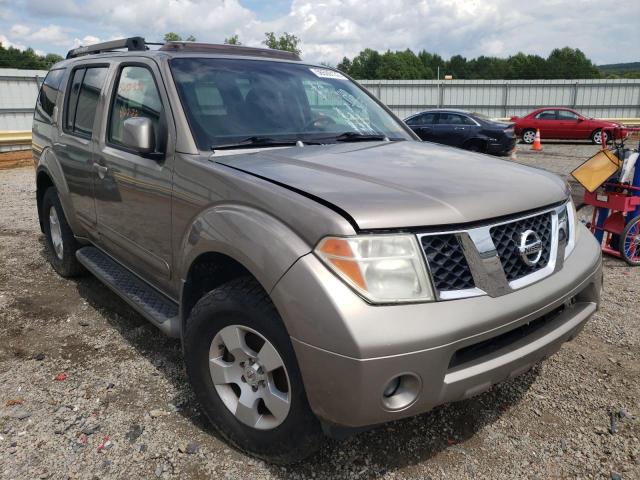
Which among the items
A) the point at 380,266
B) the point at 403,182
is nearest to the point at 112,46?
the point at 403,182

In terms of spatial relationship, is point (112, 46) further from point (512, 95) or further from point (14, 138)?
point (512, 95)

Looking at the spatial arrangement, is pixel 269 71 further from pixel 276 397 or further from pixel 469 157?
pixel 276 397

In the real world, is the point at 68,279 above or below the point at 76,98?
below

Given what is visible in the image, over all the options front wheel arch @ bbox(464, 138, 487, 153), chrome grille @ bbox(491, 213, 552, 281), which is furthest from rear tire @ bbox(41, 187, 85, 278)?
front wheel arch @ bbox(464, 138, 487, 153)

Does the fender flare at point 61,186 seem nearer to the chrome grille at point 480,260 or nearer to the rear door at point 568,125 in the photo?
the chrome grille at point 480,260

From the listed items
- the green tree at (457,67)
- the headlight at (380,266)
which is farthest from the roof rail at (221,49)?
the green tree at (457,67)

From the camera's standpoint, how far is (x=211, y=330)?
2.34 metres

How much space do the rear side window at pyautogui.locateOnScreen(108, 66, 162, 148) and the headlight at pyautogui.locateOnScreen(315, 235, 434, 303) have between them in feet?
4.69

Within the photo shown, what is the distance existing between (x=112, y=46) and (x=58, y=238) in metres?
1.91

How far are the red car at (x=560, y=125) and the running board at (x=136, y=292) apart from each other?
19.5 meters

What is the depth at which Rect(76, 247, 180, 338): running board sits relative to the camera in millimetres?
2791

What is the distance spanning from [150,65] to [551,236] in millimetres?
2409

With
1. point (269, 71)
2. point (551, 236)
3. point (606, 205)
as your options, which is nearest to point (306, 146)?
point (269, 71)

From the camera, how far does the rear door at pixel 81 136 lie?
3680 millimetres
